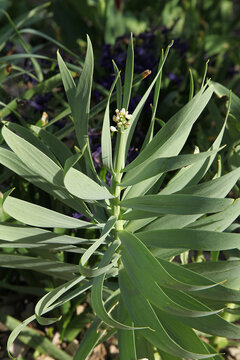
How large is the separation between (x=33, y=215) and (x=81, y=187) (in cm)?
12

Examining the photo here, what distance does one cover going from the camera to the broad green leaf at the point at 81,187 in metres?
0.84

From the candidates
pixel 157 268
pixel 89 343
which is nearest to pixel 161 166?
pixel 157 268

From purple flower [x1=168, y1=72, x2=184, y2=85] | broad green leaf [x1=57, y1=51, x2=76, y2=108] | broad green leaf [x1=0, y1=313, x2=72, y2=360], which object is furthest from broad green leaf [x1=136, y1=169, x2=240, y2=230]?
purple flower [x1=168, y1=72, x2=184, y2=85]

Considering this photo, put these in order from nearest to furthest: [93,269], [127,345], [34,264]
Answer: [93,269], [127,345], [34,264]

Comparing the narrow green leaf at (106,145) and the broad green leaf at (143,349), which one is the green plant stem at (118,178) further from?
the broad green leaf at (143,349)

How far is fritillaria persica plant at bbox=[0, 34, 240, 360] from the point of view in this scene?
86cm

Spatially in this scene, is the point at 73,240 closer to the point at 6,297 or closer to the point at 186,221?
the point at 186,221

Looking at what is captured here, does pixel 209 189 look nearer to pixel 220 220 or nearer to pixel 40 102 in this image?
pixel 220 220

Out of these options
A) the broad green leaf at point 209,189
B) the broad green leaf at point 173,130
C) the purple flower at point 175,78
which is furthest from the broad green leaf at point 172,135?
the purple flower at point 175,78

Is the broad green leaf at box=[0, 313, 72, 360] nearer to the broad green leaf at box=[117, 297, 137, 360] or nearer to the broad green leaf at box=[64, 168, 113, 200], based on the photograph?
the broad green leaf at box=[117, 297, 137, 360]

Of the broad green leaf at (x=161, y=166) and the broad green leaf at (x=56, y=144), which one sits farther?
the broad green leaf at (x=56, y=144)

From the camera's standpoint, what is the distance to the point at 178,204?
2.87 ft

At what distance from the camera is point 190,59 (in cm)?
223

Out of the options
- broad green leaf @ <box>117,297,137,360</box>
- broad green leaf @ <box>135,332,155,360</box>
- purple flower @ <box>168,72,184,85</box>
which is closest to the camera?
broad green leaf @ <box>117,297,137,360</box>
